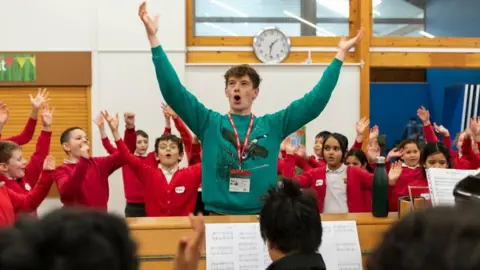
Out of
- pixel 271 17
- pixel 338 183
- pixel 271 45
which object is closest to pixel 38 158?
pixel 338 183

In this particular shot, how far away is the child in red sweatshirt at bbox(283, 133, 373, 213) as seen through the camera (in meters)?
3.92

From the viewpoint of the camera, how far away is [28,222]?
2.46 ft

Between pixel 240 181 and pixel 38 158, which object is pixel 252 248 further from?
pixel 38 158

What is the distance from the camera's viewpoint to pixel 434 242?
67 centimetres

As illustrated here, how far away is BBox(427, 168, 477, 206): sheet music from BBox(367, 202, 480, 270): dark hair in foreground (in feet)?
4.96

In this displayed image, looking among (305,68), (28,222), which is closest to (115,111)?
(305,68)

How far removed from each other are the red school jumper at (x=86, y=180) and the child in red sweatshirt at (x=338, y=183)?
54.2 inches

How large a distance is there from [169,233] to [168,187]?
5.13 feet

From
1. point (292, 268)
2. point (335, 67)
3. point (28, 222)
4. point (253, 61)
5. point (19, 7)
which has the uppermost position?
point (19, 7)

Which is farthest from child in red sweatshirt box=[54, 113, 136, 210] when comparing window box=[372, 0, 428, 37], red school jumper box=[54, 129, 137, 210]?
window box=[372, 0, 428, 37]

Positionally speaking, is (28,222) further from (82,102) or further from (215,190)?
(82,102)

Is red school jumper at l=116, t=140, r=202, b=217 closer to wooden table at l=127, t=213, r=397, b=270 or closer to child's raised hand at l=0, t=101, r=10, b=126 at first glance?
child's raised hand at l=0, t=101, r=10, b=126

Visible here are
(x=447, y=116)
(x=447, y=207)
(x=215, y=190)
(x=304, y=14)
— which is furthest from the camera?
(x=447, y=116)

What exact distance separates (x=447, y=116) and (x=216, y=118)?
7.44m
